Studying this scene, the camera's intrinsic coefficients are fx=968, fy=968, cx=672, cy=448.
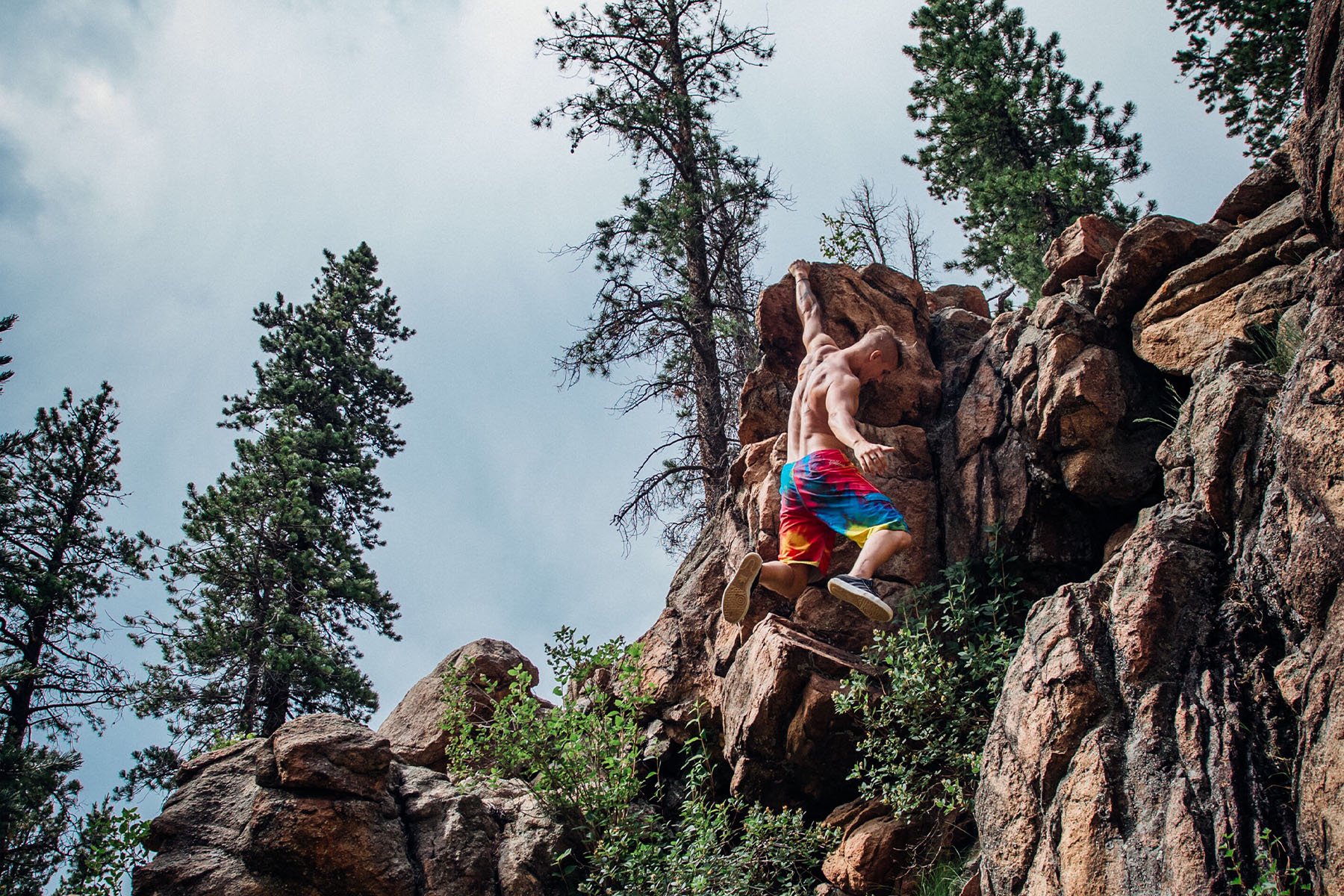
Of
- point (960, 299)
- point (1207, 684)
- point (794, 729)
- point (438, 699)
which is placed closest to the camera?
point (1207, 684)

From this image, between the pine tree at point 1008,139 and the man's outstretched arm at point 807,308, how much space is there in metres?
4.43

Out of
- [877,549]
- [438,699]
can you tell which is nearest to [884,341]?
[877,549]

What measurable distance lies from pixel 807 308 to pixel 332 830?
6873 mm

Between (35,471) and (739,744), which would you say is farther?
(35,471)

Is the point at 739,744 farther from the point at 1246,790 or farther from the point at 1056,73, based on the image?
the point at 1056,73

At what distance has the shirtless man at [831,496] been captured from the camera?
26.2 feet

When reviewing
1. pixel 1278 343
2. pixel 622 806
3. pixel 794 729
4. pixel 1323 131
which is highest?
pixel 1323 131

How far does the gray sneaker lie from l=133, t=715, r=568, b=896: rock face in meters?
3.02

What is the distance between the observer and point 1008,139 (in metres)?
15.4

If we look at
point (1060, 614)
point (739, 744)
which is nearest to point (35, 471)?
point (739, 744)

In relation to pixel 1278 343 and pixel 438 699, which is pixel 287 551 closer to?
pixel 438 699

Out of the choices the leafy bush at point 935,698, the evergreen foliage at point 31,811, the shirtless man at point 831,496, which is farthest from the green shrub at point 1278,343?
the evergreen foliage at point 31,811

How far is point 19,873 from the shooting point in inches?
423

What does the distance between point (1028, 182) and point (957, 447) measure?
6147mm
